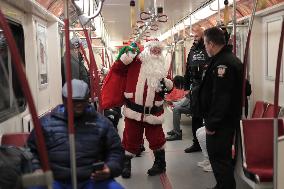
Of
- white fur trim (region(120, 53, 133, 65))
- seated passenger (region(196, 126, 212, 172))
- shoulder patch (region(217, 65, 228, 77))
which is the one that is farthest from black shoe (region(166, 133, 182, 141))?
shoulder patch (region(217, 65, 228, 77))

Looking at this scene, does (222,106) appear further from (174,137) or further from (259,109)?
(174,137)

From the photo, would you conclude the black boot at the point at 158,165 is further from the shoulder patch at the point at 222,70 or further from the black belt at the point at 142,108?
the shoulder patch at the point at 222,70

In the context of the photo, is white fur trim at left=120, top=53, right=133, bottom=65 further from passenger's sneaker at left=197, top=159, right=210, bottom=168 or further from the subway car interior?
passenger's sneaker at left=197, top=159, right=210, bottom=168

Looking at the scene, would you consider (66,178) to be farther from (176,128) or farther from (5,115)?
(176,128)

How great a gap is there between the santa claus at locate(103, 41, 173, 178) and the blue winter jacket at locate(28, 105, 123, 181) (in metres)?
1.76

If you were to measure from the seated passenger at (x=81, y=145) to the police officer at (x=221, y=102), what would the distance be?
108cm

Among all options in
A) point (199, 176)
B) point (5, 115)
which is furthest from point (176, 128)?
point (5, 115)

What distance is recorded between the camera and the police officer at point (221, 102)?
3.30 metres

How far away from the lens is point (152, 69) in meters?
4.46

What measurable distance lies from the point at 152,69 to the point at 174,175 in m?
1.27

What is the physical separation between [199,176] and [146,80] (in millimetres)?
1269

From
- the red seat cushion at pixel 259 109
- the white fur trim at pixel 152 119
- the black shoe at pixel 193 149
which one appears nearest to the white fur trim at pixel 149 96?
the white fur trim at pixel 152 119

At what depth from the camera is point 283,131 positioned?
3379 millimetres

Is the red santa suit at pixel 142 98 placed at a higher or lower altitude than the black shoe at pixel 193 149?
higher
